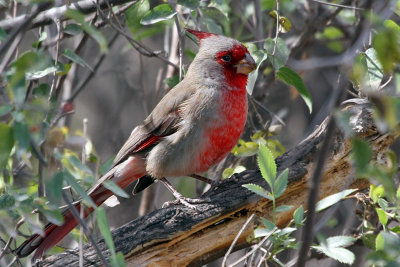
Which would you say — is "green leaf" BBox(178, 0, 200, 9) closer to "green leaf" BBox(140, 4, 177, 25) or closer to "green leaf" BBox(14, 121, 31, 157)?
"green leaf" BBox(140, 4, 177, 25)

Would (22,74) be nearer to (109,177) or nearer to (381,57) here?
(381,57)

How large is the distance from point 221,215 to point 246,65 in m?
1.09

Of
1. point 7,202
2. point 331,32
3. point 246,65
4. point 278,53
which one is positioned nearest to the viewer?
point 7,202

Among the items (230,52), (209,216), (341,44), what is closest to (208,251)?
(209,216)

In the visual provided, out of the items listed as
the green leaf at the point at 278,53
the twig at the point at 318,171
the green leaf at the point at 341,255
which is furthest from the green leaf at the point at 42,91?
the twig at the point at 318,171

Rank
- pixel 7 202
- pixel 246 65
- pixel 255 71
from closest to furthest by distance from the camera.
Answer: pixel 7 202 → pixel 255 71 → pixel 246 65

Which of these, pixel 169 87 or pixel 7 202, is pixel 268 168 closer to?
pixel 7 202

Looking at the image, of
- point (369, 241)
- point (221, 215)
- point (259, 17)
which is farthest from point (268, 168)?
point (259, 17)

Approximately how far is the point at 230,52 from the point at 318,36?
126 cm

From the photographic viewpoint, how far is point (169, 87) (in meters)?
4.62

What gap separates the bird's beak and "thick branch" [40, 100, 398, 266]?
648 mm

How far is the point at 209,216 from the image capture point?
2904 mm

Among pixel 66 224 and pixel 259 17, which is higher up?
pixel 259 17

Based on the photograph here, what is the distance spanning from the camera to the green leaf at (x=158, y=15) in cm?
322
